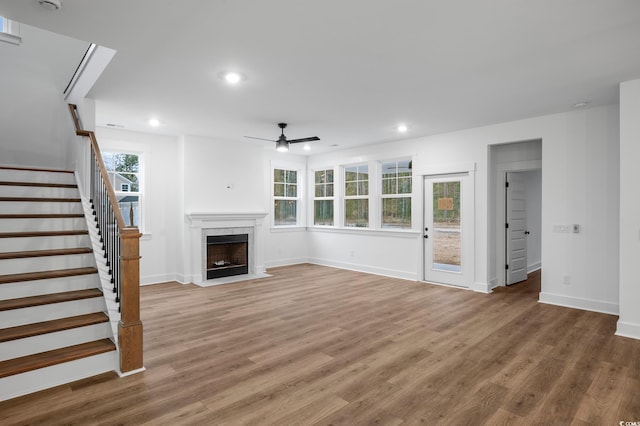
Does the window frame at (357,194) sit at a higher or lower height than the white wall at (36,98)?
lower

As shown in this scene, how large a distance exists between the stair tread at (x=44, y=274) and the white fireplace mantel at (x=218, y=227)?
3051mm

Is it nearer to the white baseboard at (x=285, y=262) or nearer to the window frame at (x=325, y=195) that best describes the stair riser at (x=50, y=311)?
the white baseboard at (x=285, y=262)

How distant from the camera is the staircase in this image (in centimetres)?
263

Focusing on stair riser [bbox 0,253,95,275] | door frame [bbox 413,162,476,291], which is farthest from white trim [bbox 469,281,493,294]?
stair riser [bbox 0,253,95,275]

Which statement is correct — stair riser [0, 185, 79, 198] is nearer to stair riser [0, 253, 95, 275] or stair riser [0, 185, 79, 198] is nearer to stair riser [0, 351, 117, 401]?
stair riser [0, 253, 95, 275]

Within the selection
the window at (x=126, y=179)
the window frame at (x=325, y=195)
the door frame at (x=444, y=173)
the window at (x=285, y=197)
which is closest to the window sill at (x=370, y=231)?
the window frame at (x=325, y=195)

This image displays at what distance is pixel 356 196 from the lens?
25.5 ft

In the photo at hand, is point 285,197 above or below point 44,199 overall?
above

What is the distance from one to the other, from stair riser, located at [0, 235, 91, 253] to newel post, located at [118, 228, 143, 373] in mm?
1152

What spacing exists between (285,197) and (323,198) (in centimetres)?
92

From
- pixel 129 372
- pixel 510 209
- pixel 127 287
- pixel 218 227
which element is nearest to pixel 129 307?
pixel 127 287

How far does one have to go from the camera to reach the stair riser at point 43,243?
3.34m

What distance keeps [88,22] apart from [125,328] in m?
2.33

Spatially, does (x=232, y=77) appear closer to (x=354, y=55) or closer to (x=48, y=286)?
(x=354, y=55)
